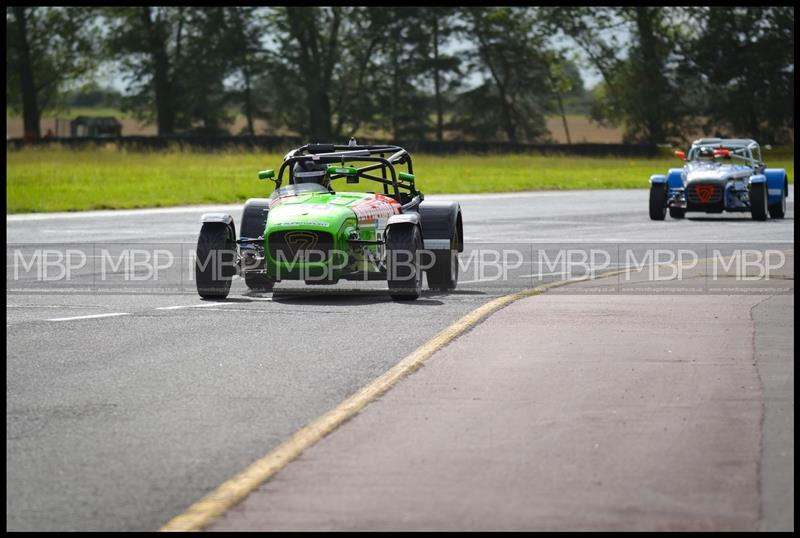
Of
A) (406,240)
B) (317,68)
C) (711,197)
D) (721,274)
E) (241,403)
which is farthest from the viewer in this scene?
(317,68)

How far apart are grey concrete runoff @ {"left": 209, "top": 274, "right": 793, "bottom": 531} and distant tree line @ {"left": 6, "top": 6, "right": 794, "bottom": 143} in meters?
70.4

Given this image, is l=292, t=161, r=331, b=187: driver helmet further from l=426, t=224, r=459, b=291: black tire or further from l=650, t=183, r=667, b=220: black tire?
l=650, t=183, r=667, b=220: black tire

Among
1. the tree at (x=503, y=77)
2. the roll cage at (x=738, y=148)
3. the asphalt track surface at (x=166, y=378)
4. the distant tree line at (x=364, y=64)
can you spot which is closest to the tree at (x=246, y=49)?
the distant tree line at (x=364, y=64)

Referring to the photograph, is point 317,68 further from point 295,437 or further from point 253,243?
point 295,437

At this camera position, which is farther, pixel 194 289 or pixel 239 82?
pixel 239 82

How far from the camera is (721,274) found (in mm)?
16641

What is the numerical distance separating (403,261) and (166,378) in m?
4.87

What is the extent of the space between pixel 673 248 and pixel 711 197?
24.0 feet

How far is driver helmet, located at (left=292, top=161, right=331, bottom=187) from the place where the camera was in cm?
1528

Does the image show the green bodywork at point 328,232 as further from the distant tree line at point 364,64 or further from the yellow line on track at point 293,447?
the distant tree line at point 364,64

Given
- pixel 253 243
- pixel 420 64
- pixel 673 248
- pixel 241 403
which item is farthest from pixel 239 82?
pixel 241 403

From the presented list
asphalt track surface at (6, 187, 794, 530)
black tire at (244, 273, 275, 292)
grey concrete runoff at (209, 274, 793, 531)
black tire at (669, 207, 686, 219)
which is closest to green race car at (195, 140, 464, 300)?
black tire at (244, 273, 275, 292)

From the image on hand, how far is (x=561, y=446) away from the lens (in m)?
7.07

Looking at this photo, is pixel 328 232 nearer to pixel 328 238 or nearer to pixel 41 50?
pixel 328 238
